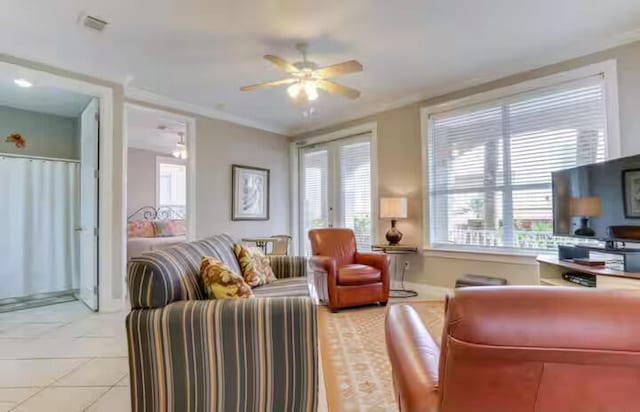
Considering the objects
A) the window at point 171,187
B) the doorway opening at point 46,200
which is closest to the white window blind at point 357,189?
the doorway opening at point 46,200

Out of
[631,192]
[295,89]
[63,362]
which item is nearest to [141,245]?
[63,362]

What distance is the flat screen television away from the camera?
248cm

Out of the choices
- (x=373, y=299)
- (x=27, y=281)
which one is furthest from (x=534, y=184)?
(x=27, y=281)

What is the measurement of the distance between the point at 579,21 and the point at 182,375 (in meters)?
3.81

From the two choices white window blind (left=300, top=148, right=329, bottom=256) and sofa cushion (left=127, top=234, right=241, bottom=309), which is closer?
sofa cushion (left=127, top=234, right=241, bottom=309)

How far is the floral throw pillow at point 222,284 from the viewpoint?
1787 millimetres

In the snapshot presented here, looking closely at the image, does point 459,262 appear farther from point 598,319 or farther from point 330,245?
point 598,319

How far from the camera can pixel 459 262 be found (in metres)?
4.14

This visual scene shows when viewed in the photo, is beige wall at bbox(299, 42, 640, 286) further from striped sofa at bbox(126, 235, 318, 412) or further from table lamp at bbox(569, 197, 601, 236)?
striped sofa at bbox(126, 235, 318, 412)

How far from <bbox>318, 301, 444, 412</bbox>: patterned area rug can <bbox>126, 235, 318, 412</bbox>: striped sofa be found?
418 mm

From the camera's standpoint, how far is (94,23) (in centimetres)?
274

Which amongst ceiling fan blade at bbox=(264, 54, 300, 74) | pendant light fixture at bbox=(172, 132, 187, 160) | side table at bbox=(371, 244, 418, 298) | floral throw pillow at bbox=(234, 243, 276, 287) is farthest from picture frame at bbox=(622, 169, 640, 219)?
pendant light fixture at bbox=(172, 132, 187, 160)

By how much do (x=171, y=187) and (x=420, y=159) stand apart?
5.76 metres

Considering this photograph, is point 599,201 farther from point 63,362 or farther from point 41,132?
point 41,132
